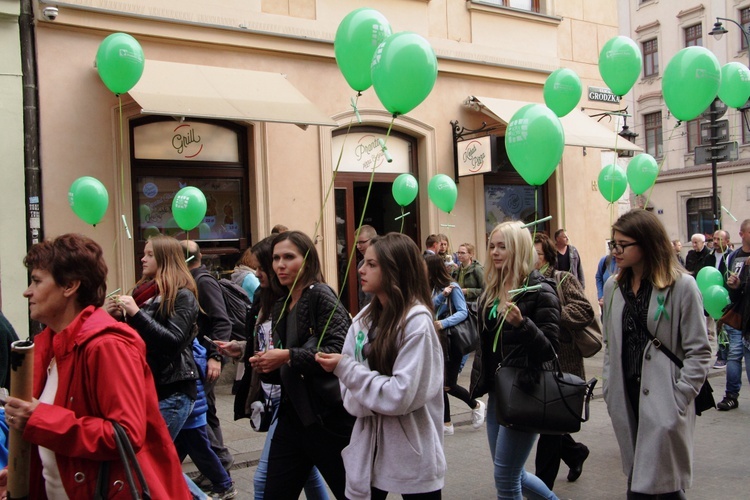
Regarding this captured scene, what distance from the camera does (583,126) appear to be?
12555 mm

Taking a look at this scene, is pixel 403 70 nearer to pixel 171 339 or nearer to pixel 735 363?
pixel 171 339

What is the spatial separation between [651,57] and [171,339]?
39.4 meters

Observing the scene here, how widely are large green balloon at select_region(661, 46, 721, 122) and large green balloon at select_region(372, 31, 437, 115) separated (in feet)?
6.42

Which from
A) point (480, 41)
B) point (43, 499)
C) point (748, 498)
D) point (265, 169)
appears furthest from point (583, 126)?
point (43, 499)

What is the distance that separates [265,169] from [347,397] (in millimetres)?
7238

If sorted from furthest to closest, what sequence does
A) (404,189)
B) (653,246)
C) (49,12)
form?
(404,189) < (49,12) < (653,246)

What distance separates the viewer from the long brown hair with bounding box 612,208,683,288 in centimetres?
370

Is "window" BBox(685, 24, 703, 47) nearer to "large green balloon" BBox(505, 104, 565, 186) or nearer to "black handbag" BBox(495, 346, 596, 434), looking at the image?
"large green balloon" BBox(505, 104, 565, 186)

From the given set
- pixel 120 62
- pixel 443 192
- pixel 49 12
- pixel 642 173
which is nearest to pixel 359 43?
pixel 120 62

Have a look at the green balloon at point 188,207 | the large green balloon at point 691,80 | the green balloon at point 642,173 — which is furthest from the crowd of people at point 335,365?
the green balloon at point 642,173

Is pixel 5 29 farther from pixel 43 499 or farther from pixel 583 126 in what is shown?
pixel 583 126

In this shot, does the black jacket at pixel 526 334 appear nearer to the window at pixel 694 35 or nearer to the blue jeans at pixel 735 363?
the blue jeans at pixel 735 363

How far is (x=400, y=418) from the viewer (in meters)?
3.12

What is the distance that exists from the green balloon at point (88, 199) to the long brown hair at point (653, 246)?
5723 millimetres
